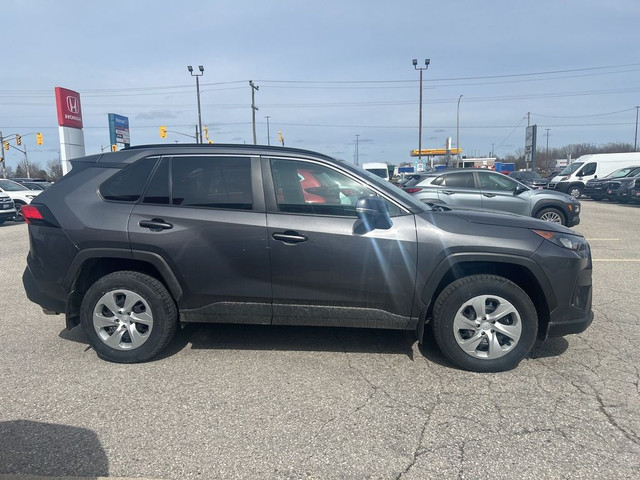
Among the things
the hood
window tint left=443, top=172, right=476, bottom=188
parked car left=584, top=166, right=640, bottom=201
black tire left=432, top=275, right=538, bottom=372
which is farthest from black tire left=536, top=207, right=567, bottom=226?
parked car left=584, top=166, right=640, bottom=201

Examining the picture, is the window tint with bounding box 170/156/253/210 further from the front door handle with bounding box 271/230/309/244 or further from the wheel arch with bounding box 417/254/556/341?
the wheel arch with bounding box 417/254/556/341

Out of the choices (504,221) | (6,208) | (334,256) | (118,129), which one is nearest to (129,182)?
(334,256)

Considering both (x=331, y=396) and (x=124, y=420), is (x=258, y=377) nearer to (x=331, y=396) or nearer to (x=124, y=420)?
(x=331, y=396)

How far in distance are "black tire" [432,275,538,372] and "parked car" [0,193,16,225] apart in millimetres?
16630

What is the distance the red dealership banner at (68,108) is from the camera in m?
19.5

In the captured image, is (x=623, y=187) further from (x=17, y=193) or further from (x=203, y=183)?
(x=17, y=193)

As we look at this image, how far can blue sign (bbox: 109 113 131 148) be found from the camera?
35.3 metres

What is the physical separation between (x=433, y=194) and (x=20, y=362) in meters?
9.19

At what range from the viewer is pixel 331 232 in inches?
138

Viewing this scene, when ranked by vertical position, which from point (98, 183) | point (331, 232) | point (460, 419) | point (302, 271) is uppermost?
point (98, 183)

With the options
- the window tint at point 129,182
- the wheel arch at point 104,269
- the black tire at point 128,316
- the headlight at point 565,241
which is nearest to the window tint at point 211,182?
the window tint at point 129,182

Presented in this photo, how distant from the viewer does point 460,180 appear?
36.1 ft

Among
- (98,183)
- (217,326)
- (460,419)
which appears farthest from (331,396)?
(98,183)

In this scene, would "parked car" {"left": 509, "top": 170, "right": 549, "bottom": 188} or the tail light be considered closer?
the tail light
